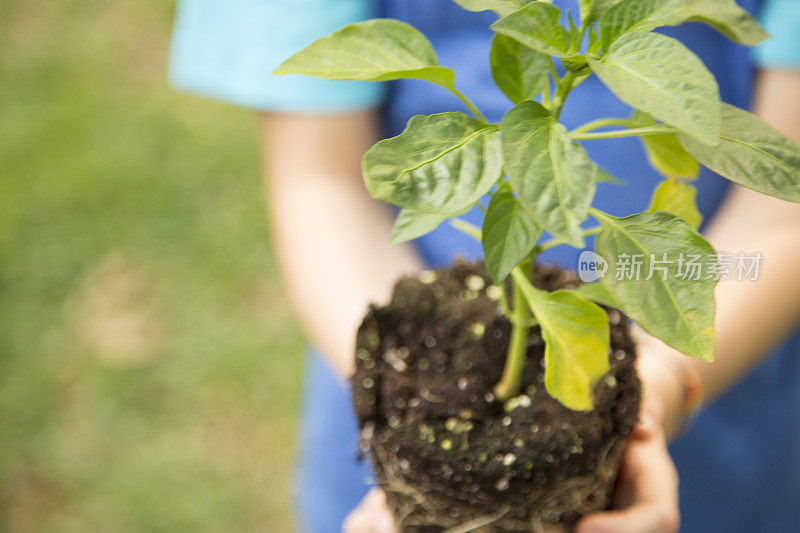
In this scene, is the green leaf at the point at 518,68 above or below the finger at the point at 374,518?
above

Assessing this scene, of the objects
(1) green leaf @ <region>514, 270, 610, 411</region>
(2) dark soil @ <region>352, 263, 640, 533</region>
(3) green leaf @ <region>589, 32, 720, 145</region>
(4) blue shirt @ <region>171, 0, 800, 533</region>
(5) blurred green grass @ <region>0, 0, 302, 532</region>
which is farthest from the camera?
(5) blurred green grass @ <region>0, 0, 302, 532</region>

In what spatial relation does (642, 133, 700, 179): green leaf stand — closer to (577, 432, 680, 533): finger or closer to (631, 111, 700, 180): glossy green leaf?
(631, 111, 700, 180): glossy green leaf

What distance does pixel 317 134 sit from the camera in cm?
84

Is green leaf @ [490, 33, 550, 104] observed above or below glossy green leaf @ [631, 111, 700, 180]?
above

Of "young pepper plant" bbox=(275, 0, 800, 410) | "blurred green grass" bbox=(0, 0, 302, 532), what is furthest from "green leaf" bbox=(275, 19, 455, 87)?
"blurred green grass" bbox=(0, 0, 302, 532)

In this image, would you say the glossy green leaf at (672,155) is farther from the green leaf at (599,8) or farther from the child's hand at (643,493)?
the child's hand at (643,493)

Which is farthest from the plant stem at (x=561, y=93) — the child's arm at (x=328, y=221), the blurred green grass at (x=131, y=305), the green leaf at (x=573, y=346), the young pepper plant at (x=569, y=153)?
the blurred green grass at (x=131, y=305)

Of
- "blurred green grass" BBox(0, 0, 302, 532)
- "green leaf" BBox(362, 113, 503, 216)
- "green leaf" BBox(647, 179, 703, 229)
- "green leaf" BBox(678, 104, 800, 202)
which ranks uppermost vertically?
"green leaf" BBox(362, 113, 503, 216)

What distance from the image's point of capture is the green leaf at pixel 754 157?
1.24ft

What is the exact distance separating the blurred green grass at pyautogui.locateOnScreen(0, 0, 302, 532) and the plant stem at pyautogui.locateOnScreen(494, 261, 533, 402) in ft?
3.06

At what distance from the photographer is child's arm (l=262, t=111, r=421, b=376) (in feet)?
2.69

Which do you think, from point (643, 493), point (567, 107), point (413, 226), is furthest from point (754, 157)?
point (567, 107)

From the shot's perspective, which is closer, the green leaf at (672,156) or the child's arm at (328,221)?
the green leaf at (672,156)

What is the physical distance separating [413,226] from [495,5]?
12 cm
